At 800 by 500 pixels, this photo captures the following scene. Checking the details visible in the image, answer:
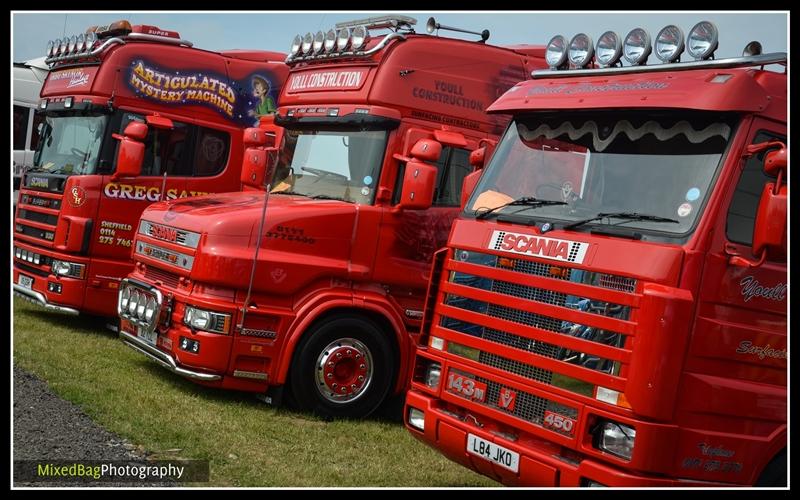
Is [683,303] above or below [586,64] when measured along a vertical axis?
below

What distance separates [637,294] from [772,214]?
82cm

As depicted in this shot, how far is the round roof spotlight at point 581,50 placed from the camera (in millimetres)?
6801

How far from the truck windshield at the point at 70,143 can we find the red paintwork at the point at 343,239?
2738 millimetres

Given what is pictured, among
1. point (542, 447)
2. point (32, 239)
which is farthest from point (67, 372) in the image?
point (542, 447)

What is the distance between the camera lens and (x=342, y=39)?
31.2ft

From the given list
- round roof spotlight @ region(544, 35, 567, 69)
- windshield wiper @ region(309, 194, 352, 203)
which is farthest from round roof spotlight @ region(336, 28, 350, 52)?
round roof spotlight @ region(544, 35, 567, 69)

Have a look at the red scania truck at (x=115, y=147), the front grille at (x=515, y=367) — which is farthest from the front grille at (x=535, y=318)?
the red scania truck at (x=115, y=147)

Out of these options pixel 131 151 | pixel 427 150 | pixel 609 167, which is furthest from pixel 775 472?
pixel 131 151

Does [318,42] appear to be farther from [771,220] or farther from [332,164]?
[771,220]

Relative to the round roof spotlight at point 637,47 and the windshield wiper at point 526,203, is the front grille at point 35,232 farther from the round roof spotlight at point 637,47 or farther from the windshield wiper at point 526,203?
the round roof spotlight at point 637,47

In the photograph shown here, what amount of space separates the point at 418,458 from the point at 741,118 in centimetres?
368
